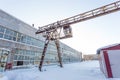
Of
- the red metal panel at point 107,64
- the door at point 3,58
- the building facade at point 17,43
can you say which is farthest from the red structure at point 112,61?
the door at point 3,58

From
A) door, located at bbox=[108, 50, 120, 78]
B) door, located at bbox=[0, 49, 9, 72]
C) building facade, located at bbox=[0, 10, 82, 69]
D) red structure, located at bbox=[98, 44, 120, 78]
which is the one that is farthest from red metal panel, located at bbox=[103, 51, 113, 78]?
door, located at bbox=[0, 49, 9, 72]

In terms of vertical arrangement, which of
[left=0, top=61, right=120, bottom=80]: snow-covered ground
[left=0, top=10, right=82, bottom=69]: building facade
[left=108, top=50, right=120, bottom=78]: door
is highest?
[left=0, top=10, right=82, bottom=69]: building facade

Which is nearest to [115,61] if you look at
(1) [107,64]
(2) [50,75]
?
(1) [107,64]

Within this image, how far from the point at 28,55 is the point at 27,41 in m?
1.98

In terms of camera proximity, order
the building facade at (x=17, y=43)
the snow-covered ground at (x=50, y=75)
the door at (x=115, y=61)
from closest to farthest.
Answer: the snow-covered ground at (x=50, y=75) < the door at (x=115, y=61) < the building facade at (x=17, y=43)

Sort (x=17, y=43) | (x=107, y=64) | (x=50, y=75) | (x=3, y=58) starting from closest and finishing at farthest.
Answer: (x=107, y=64)
(x=50, y=75)
(x=3, y=58)
(x=17, y=43)

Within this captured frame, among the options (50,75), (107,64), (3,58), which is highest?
(3,58)

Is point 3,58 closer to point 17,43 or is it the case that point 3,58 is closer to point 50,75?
point 17,43

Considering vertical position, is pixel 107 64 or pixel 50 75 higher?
pixel 107 64

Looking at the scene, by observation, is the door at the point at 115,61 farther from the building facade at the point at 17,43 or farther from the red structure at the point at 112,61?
the building facade at the point at 17,43

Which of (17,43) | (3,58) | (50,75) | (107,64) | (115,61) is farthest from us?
(17,43)

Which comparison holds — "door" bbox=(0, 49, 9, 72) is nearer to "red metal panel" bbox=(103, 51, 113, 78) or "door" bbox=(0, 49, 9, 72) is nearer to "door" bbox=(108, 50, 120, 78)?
"red metal panel" bbox=(103, 51, 113, 78)

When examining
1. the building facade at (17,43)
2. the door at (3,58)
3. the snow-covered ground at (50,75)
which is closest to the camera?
the snow-covered ground at (50,75)

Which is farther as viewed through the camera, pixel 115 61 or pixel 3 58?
pixel 3 58
